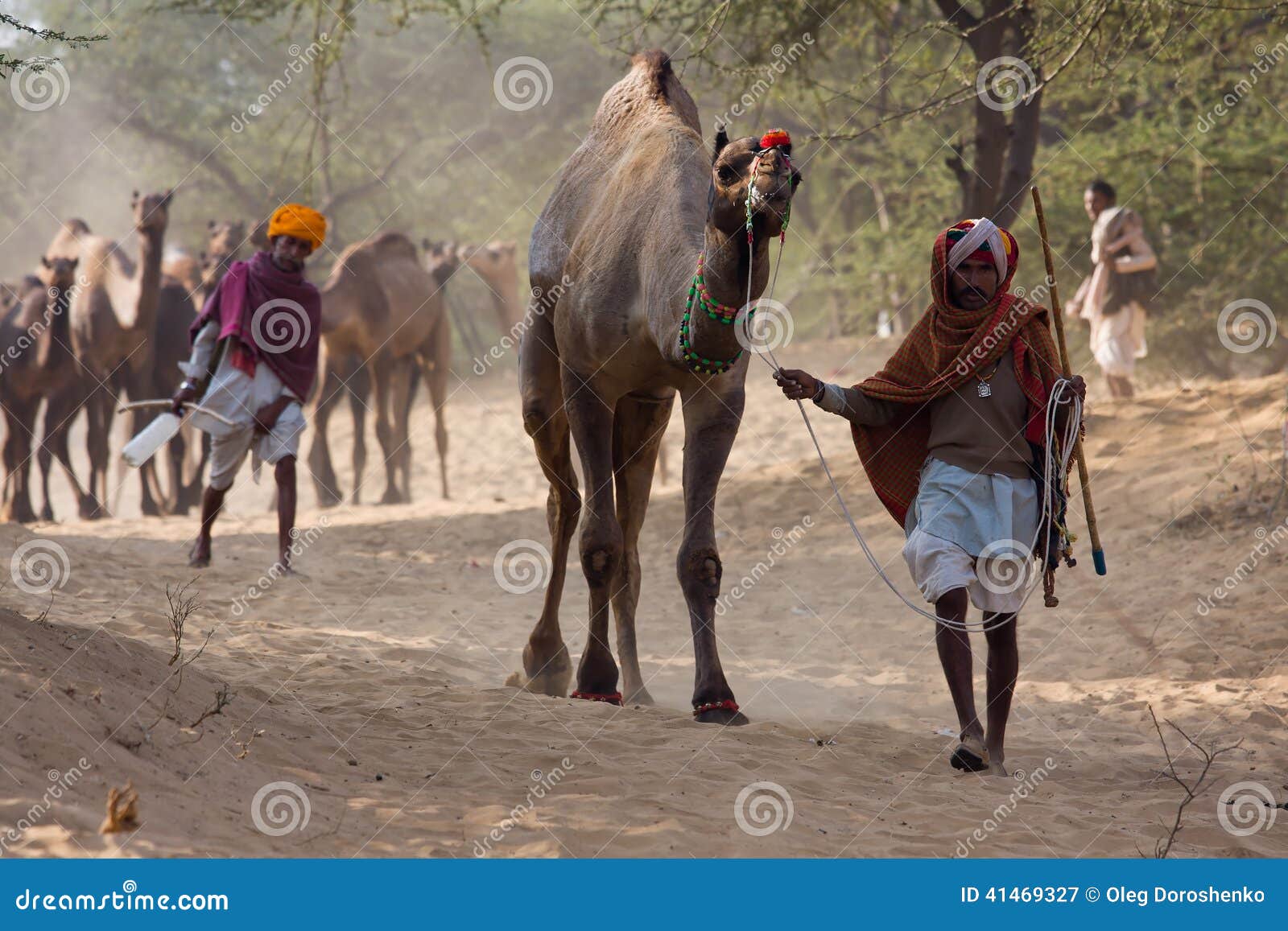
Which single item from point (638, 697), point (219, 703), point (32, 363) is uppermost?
point (32, 363)

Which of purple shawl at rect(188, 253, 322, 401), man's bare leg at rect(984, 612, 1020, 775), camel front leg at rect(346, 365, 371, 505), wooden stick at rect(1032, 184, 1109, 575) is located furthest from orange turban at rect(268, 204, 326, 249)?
camel front leg at rect(346, 365, 371, 505)

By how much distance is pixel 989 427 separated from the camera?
16.4 ft

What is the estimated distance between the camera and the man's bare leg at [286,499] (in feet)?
29.9

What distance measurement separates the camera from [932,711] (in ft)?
22.3

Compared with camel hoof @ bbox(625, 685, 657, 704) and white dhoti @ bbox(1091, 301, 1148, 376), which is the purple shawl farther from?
white dhoti @ bbox(1091, 301, 1148, 376)

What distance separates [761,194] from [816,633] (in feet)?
15.6

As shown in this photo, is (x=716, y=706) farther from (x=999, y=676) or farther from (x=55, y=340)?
(x=55, y=340)

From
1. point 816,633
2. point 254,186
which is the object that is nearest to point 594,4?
point 816,633

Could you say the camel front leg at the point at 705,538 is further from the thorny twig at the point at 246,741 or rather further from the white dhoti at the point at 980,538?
the thorny twig at the point at 246,741

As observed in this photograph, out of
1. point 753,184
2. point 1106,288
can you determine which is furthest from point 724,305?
point 1106,288

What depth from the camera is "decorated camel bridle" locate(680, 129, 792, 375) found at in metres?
4.44

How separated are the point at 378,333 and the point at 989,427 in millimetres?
12005

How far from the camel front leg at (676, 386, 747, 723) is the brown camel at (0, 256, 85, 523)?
9123mm

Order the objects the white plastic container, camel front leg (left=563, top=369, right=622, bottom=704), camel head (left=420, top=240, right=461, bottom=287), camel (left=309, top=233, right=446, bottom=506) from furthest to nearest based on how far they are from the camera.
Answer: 1. camel head (left=420, top=240, right=461, bottom=287)
2. camel (left=309, top=233, right=446, bottom=506)
3. the white plastic container
4. camel front leg (left=563, top=369, right=622, bottom=704)
